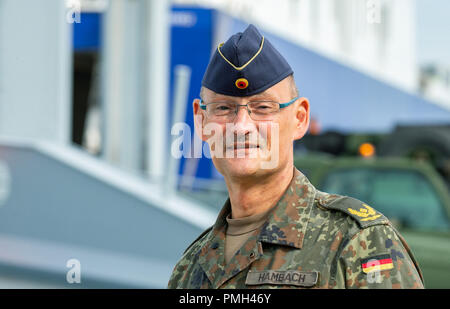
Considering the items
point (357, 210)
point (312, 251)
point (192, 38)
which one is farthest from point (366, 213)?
point (192, 38)

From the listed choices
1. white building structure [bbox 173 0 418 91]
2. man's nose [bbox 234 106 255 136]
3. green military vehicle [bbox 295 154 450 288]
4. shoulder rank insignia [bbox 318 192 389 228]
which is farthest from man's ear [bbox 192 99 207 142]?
white building structure [bbox 173 0 418 91]

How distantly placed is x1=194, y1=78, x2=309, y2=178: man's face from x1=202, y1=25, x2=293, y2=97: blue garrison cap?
16 millimetres

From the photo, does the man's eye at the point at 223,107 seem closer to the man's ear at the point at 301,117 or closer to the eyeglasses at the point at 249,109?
the eyeglasses at the point at 249,109

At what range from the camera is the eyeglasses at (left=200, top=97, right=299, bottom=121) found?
1.39 m

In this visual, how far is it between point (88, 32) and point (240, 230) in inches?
241

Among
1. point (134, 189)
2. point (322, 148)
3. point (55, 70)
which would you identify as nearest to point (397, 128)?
→ point (322, 148)

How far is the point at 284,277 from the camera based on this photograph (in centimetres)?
133

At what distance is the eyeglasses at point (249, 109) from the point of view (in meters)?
1.39

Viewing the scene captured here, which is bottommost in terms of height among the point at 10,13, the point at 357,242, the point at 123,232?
the point at 123,232

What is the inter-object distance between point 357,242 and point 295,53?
708 cm

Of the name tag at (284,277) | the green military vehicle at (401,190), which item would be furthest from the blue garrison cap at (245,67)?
the green military vehicle at (401,190)

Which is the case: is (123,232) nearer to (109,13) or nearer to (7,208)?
(7,208)

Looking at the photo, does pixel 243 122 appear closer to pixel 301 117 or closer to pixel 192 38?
pixel 301 117

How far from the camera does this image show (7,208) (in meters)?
5.28
